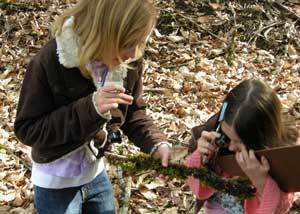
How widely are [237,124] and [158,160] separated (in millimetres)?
491

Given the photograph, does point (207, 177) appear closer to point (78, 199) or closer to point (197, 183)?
point (197, 183)

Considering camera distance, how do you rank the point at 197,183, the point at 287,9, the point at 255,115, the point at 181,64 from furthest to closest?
1. the point at 287,9
2. the point at 181,64
3. the point at 197,183
4. the point at 255,115

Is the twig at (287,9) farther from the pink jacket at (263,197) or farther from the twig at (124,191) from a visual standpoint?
the pink jacket at (263,197)

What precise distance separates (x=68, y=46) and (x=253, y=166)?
0.89 m

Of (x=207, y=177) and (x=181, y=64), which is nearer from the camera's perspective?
(x=207, y=177)

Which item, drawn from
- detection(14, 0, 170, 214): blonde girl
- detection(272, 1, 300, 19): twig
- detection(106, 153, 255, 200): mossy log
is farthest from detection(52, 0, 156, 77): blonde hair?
detection(272, 1, 300, 19): twig

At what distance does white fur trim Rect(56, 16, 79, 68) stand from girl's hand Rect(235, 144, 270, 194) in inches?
30.6

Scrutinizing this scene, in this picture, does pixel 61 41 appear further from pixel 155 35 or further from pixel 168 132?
pixel 155 35

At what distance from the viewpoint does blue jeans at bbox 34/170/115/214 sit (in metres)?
2.68

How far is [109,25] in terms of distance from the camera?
2201 mm

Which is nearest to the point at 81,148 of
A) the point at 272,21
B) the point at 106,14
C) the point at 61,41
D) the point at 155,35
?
the point at 61,41

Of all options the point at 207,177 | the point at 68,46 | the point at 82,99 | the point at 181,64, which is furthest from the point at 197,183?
the point at 181,64

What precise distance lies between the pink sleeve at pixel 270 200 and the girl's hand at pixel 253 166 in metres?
0.04

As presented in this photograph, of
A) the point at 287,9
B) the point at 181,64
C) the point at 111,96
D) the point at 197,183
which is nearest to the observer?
the point at 111,96
